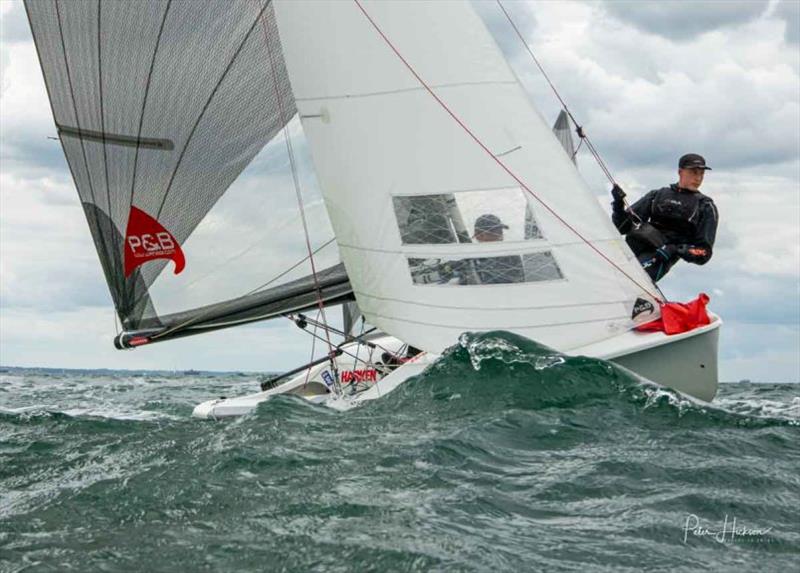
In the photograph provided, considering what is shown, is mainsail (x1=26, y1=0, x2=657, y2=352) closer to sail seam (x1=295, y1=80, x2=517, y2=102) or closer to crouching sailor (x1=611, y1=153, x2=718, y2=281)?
sail seam (x1=295, y1=80, x2=517, y2=102)

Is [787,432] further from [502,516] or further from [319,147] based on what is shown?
[319,147]

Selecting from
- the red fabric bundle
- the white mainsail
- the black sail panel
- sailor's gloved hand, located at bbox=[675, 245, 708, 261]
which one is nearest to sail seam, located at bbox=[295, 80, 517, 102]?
the white mainsail

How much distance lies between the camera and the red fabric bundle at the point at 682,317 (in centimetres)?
718

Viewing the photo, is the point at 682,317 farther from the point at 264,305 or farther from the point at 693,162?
the point at 264,305

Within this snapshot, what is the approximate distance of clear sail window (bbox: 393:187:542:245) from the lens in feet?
24.6

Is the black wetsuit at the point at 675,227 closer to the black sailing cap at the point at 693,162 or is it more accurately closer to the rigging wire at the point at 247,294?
the black sailing cap at the point at 693,162

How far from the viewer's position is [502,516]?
177 inches

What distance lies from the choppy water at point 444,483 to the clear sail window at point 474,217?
73 centimetres

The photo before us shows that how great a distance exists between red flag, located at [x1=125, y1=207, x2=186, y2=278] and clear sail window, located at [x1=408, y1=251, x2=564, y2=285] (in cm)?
256

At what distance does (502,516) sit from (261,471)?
1.35 m

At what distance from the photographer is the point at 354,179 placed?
787cm

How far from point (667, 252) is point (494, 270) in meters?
1.89

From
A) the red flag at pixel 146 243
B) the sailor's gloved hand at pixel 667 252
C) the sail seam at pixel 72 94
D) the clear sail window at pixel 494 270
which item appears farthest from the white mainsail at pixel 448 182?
the sail seam at pixel 72 94

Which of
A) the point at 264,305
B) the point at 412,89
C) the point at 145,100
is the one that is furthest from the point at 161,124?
the point at 412,89
